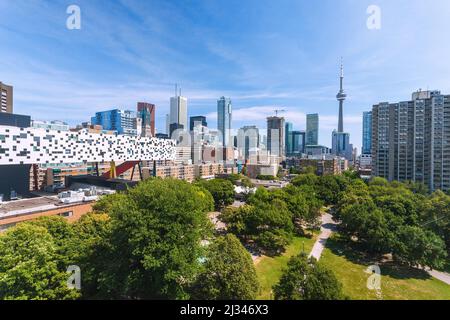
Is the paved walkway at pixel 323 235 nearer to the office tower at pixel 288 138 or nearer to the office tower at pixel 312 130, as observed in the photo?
the office tower at pixel 288 138

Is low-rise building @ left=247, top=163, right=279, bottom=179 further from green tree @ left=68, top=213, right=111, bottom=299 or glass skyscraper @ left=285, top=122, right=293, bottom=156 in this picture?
glass skyscraper @ left=285, top=122, right=293, bottom=156

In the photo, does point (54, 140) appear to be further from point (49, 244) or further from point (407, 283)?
point (407, 283)

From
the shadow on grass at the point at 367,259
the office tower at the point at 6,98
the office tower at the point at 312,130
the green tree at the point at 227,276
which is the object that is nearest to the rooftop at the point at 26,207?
the green tree at the point at 227,276

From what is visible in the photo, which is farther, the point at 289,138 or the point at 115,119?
the point at 289,138

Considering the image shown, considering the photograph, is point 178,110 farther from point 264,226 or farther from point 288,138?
point 264,226

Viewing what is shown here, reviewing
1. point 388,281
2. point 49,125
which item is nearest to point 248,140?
point 49,125
